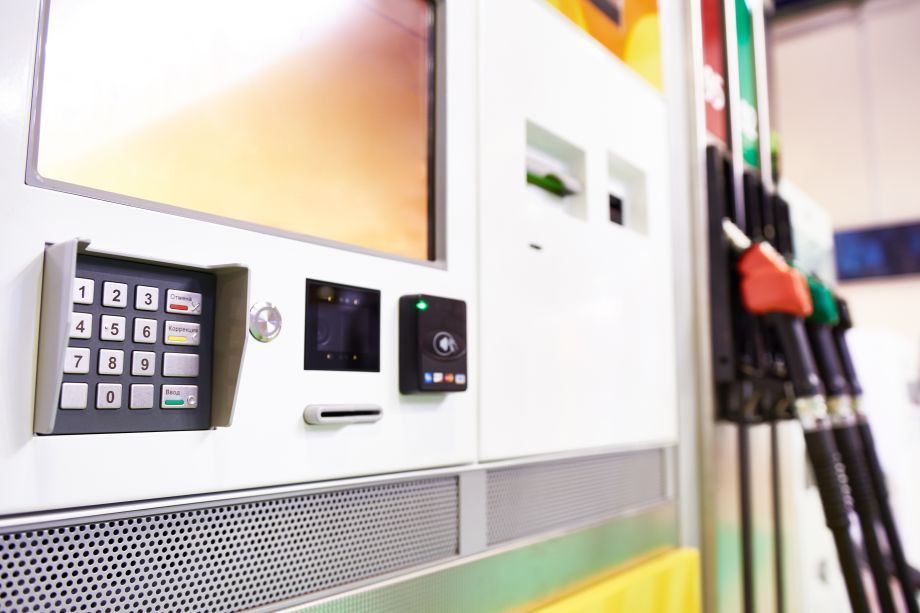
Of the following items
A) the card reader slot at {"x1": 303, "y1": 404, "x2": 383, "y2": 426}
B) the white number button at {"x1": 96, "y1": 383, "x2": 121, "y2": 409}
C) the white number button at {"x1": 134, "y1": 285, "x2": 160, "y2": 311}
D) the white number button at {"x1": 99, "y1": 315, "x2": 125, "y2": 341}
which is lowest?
the card reader slot at {"x1": 303, "y1": 404, "x2": 383, "y2": 426}

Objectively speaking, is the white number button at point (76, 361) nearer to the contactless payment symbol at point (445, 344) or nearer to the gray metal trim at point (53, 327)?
the gray metal trim at point (53, 327)

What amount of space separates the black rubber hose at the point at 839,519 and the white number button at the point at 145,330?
117 centimetres

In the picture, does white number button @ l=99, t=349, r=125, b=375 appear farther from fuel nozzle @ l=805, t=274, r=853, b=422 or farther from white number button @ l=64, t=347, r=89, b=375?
fuel nozzle @ l=805, t=274, r=853, b=422

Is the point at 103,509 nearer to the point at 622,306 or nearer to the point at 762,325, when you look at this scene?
the point at 622,306

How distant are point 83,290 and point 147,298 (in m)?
0.05

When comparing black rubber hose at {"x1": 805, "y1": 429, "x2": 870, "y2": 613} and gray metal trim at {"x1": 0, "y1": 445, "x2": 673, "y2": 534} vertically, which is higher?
gray metal trim at {"x1": 0, "y1": 445, "x2": 673, "y2": 534}

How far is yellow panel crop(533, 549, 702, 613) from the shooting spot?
102 cm

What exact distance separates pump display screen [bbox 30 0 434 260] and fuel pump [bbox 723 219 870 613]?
0.81m

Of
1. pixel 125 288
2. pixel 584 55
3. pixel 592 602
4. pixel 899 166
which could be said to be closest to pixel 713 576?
pixel 592 602

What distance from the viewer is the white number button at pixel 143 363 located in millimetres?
560

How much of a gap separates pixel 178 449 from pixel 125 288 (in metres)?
A: 0.15

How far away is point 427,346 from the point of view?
2.65 ft

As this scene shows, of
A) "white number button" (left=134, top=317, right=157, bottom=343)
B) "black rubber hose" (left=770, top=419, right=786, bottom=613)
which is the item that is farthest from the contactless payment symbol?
"black rubber hose" (left=770, top=419, right=786, bottom=613)

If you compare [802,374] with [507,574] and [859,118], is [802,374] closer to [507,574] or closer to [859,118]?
[507,574]
